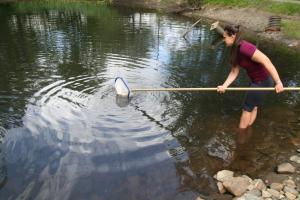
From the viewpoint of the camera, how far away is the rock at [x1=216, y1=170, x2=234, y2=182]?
267 inches

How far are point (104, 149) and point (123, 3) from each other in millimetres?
38675

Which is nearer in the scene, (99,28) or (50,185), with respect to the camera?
(50,185)

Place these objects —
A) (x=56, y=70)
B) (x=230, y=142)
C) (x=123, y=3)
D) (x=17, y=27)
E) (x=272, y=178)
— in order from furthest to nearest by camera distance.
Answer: (x=123, y=3) < (x=17, y=27) < (x=56, y=70) < (x=230, y=142) < (x=272, y=178)

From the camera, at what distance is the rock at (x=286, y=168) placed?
23.2 ft

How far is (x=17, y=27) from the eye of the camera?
78.0ft

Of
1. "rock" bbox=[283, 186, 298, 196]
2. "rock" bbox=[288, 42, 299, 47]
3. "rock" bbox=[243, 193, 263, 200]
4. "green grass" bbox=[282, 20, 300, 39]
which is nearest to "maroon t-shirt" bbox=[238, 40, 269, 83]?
"rock" bbox=[283, 186, 298, 196]

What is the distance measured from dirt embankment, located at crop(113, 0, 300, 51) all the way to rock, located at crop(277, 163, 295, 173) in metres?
14.7

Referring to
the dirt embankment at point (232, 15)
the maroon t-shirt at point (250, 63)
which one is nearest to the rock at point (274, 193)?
the maroon t-shirt at point (250, 63)

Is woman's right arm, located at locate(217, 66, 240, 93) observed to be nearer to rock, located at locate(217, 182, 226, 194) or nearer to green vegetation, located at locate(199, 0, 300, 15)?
rock, located at locate(217, 182, 226, 194)

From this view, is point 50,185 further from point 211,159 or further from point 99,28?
point 99,28

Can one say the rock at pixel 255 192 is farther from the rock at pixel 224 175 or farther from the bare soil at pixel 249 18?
the bare soil at pixel 249 18

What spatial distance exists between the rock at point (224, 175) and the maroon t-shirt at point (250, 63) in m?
2.22

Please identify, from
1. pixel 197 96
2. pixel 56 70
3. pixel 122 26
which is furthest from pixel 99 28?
pixel 197 96

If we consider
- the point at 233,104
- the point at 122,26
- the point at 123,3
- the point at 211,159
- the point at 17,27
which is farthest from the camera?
the point at 123,3
